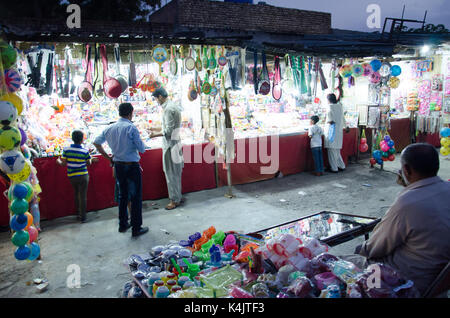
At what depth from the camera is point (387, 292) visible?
1700 mm

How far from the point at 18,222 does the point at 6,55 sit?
1.56 meters

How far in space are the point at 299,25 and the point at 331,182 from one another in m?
6.56

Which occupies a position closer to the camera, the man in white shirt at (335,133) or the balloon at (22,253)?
the balloon at (22,253)

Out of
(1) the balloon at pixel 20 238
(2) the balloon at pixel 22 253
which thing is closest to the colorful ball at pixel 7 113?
(1) the balloon at pixel 20 238

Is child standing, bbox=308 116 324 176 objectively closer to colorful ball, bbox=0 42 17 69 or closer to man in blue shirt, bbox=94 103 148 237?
man in blue shirt, bbox=94 103 148 237

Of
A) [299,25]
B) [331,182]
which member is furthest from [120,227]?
[299,25]

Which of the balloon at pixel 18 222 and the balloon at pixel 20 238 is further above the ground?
the balloon at pixel 18 222

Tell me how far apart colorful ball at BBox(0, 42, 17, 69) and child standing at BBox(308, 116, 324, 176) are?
534cm

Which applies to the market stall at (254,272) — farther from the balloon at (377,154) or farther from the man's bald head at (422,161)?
the balloon at (377,154)

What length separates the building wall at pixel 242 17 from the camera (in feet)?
29.1

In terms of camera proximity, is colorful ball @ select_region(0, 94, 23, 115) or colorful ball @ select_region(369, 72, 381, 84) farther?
colorful ball @ select_region(369, 72, 381, 84)

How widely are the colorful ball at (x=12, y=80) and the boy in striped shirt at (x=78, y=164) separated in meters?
1.26

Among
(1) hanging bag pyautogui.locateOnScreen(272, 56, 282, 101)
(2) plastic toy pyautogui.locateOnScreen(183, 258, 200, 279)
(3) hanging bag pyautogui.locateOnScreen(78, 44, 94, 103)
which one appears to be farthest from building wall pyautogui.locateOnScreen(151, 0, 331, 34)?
(2) plastic toy pyautogui.locateOnScreen(183, 258, 200, 279)

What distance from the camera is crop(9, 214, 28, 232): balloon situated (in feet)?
10.0
